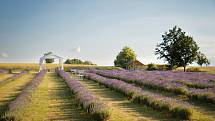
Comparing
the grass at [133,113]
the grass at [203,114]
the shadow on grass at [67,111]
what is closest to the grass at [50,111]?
the shadow on grass at [67,111]

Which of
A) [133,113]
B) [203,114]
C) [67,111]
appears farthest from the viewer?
[67,111]

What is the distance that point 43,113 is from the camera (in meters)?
11.1

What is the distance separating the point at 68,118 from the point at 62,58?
4386 cm

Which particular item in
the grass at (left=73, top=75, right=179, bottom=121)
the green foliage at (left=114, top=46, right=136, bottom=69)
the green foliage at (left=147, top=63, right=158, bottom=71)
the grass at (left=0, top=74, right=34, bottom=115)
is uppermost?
the green foliage at (left=114, top=46, right=136, bottom=69)

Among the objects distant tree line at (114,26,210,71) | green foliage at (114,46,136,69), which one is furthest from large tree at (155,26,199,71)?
green foliage at (114,46,136,69)

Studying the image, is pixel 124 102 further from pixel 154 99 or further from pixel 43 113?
pixel 43 113

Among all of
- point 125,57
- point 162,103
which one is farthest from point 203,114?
point 125,57

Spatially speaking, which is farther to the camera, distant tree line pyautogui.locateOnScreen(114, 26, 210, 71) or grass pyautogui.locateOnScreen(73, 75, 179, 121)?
distant tree line pyautogui.locateOnScreen(114, 26, 210, 71)

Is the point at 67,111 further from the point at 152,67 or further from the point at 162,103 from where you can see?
the point at 152,67

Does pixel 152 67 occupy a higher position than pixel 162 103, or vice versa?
pixel 152 67

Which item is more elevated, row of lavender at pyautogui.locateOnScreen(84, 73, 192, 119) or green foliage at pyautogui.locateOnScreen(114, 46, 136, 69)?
green foliage at pyautogui.locateOnScreen(114, 46, 136, 69)

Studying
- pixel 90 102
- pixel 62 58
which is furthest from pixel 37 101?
pixel 62 58

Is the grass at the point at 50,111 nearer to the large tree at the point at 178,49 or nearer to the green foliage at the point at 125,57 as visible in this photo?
the large tree at the point at 178,49

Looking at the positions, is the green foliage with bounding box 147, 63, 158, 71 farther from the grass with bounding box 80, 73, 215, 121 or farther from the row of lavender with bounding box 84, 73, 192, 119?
the grass with bounding box 80, 73, 215, 121
